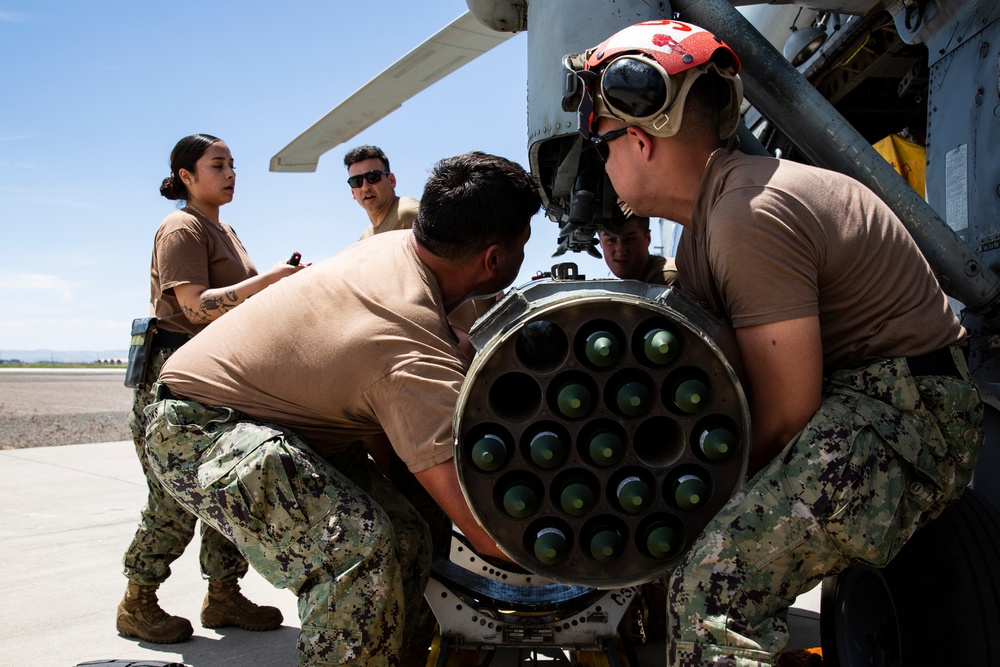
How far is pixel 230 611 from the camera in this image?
3256 millimetres

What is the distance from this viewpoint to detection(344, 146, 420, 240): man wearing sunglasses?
14.9 feet

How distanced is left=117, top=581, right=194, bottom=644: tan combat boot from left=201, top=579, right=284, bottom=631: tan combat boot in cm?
15

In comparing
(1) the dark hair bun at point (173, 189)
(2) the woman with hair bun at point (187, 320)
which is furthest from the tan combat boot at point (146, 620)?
(1) the dark hair bun at point (173, 189)

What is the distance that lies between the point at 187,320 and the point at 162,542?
34.7 inches

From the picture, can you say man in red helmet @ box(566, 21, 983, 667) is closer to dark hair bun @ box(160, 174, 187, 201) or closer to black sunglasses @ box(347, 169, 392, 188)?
dark hair bun @ box(160, 174, 187, 201)

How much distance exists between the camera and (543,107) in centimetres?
266

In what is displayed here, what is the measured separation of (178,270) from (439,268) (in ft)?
4.92

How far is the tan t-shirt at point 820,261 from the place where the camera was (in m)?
1.67

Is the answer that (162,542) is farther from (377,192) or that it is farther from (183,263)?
(377,192)

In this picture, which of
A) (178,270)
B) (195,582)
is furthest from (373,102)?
(195,582)

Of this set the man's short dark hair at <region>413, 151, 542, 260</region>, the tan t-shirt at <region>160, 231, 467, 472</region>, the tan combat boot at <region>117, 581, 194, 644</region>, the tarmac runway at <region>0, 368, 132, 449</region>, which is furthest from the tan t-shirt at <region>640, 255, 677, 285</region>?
the tarmac runway at <region>0, 368, 132, 449</region>

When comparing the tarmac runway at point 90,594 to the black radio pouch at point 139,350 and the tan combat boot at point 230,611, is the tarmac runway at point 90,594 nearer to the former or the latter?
the tan combat boot at point 230,611

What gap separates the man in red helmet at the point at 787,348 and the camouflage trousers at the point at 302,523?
0.72 m

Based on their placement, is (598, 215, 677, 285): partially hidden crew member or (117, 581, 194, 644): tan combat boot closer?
(117, 581, 194, 644): tan combat boot
